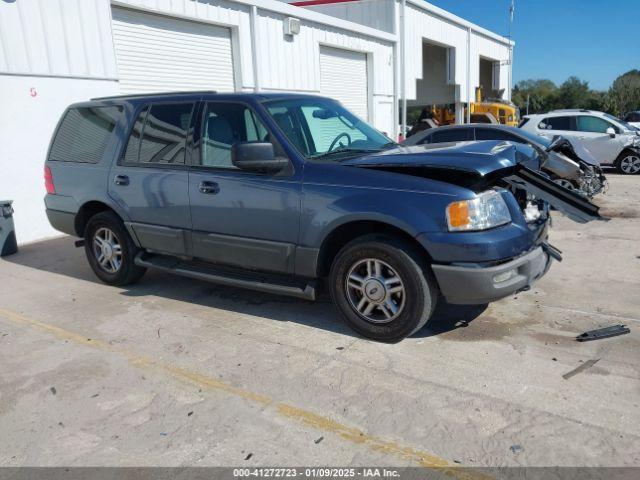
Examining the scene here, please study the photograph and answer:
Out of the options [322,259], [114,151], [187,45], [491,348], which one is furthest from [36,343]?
[187,45]

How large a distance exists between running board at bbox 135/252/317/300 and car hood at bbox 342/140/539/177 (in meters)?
1.12

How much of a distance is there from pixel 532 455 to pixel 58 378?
10.6 ft

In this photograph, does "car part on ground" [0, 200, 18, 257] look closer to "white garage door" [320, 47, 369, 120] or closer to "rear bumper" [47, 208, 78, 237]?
"rear bumper" [47, 208, 78, 237]

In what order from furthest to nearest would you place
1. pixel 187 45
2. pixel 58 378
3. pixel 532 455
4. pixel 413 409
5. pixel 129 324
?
pixel 187 45, pixel 129 324, pixel 58 378, pixel 413 409, pixel 532 455

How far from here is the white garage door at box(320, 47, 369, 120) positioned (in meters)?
15.5

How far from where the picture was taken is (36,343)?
4688 mm

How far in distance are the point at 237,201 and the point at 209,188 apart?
0.34 m

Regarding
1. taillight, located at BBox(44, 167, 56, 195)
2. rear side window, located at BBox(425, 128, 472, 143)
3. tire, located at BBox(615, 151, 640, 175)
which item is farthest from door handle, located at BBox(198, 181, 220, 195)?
tire, located at BBox(615, 151, 640, 175)

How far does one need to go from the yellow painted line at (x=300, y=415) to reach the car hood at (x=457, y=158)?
1.89 m

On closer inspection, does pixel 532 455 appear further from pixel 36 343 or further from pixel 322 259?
pixel 36 343

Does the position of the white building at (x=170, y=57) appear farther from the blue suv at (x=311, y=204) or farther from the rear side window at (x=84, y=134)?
the blue suv at (x=311, y=204)

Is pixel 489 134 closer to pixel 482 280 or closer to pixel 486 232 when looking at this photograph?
pixel 486 232

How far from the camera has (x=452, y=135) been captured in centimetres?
991

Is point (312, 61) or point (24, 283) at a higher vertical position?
point (312, 61)
